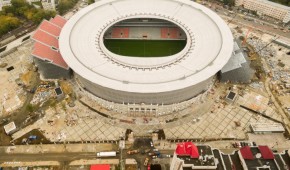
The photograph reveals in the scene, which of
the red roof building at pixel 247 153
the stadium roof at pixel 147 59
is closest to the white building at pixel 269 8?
the stadium roof at pixel 147 59

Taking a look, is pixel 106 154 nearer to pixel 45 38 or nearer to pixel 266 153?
pixel 266 153

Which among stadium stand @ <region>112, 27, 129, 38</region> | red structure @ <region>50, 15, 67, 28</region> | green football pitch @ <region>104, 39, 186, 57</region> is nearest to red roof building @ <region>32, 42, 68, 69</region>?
red structure @ <region>50, 15, 67, 28</region>

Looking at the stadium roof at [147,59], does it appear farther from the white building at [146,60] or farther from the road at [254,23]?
the road at [254,23]

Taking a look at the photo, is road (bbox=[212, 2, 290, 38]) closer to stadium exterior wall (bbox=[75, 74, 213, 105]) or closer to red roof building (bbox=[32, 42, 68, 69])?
stadium exterior wall (bbox=[75, 74, 213, 105])

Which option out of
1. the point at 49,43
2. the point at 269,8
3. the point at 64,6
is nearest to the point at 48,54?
the point at 49,43

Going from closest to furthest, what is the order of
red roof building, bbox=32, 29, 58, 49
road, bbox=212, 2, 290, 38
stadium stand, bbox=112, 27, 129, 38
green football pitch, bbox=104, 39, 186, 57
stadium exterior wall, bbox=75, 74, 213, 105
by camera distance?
stadium exterior wall, bbox=75, 74, 213, 105
red roof building, bbox=32, 29, 58, 49
green football pitch, bbox=104, 39, 186, 57
stadium stand, bbox=112, 27, 129, 38
road, bbox=212, 2, 290, 38

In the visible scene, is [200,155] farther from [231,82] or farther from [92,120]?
[231,82]

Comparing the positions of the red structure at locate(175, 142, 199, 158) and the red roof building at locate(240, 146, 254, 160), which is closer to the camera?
the red structure at locate(175, 142, 199, 158)
